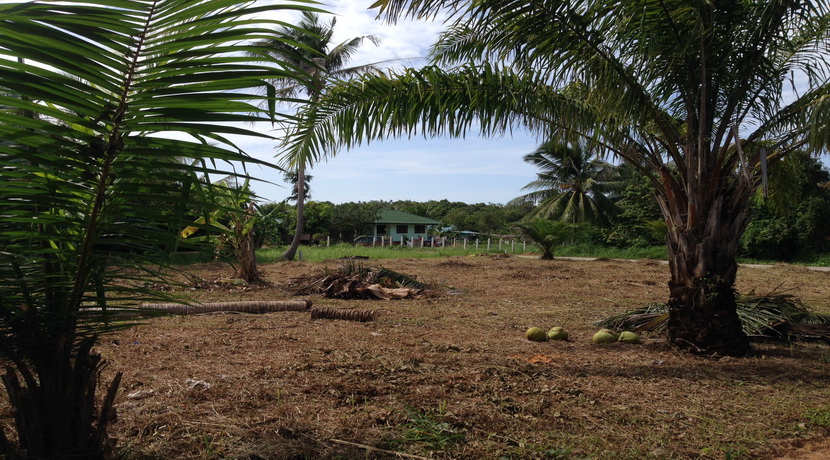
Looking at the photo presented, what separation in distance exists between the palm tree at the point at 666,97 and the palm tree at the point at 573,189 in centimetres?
2397

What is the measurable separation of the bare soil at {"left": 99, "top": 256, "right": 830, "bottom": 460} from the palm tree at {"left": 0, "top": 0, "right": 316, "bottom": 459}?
1.01 ft

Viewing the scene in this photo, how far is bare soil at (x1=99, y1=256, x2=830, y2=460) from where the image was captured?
8.20 feet

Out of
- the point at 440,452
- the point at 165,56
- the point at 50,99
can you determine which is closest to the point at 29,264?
the point at 50,99

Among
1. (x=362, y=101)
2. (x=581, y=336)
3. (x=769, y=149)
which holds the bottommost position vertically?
(x=581, y=336)

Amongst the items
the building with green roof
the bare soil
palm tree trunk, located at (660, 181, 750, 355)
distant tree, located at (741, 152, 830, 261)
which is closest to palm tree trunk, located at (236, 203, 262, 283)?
the bare soil

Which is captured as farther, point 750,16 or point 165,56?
point 750,16

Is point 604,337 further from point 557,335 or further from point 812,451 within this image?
point 812,451

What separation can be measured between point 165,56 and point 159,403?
2.07 metres

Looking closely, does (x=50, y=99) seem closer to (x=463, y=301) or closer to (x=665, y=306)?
(x=665, y=306)

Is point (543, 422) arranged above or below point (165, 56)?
below

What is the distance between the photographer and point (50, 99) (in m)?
1.37

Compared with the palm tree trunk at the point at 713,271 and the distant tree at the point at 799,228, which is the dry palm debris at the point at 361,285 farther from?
the distant tree at the point at 799,228

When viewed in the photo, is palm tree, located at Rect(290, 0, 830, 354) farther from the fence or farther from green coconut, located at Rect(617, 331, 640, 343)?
the fence

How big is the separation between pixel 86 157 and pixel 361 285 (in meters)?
7.50
